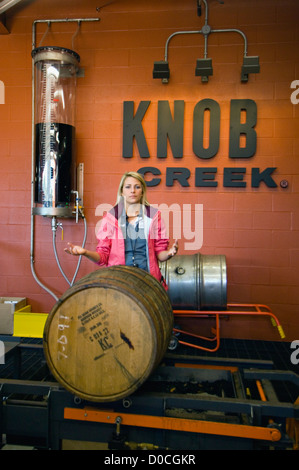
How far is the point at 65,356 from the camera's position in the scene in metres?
1.86

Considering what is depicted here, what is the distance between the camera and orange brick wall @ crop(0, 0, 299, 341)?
13.6 feet

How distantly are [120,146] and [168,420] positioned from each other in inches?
126

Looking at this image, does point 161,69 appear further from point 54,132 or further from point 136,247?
point 136,247

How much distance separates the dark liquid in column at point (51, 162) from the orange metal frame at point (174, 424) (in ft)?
8.32

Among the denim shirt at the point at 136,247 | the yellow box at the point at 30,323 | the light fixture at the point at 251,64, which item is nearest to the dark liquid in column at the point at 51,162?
the yellow box at the point at 30,323

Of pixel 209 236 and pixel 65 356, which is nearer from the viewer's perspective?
pixel 65 356

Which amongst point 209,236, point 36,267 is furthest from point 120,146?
point 36,267

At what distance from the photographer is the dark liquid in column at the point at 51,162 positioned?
3.99m

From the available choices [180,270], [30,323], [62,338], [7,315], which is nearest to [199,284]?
[180,270]

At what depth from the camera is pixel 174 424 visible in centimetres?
187

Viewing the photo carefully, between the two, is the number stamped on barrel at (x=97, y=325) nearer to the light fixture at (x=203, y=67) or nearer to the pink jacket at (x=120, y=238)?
the pink jacket at (x=120, y=238)

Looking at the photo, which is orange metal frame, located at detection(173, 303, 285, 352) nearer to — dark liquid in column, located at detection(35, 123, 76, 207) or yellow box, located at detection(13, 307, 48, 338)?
yellow box, located at detection(13, 307, 48, 338)

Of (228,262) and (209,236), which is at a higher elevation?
(209,236)
